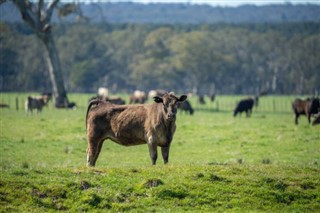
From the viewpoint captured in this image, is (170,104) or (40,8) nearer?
(170,104)

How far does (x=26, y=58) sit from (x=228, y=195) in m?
102

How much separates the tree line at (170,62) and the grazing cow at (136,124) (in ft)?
308

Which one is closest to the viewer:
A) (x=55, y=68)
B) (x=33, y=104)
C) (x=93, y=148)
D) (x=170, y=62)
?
(x=93, y=148)

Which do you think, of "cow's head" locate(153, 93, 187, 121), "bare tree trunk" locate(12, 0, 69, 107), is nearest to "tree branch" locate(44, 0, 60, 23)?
"bare tree trunk" locate(12, 0, 69, 107)

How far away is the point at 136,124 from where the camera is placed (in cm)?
1742

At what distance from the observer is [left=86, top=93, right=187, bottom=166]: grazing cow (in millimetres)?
16922

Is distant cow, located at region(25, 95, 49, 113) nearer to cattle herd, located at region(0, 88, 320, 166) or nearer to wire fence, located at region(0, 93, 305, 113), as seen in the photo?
wire fence, located at region(0, 93, 305, 113)

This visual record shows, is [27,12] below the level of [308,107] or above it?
above

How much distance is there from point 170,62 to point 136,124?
105 m

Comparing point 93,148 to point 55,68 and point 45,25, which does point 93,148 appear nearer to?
point 45,25

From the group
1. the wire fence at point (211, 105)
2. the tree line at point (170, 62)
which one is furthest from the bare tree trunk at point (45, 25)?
the tree line at point (170, 62)

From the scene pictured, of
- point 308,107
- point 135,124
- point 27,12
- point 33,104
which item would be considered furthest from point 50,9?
point 135,124

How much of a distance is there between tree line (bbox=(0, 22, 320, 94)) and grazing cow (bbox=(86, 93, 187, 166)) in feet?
308

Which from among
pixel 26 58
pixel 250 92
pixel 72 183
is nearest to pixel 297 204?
pixel 72 183
